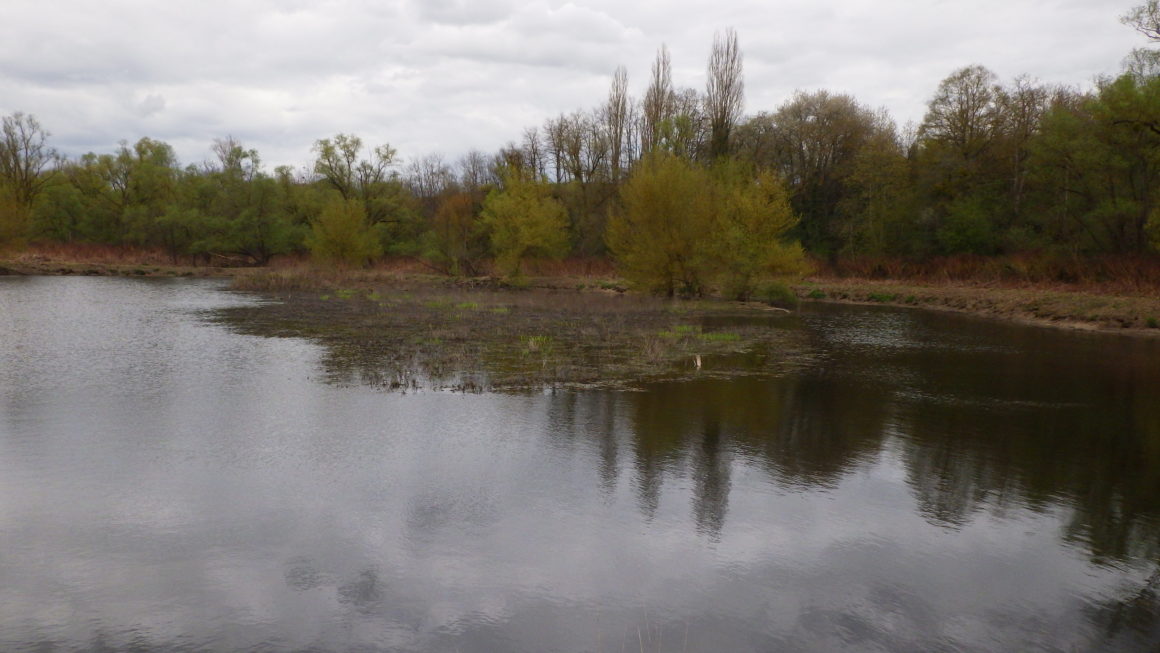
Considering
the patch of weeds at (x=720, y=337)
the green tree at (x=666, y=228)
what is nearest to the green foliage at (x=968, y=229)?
the green tree at (x=666, y=228)

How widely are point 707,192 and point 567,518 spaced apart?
1076 inches

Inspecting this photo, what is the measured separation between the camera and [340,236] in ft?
159

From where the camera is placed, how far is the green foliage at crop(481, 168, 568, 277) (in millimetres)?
41875

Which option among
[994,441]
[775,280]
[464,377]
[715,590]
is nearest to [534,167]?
[775,280]

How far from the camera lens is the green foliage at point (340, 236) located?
158 feet

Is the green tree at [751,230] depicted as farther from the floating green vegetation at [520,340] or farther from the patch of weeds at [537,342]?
the patch of weeds at [537,342]

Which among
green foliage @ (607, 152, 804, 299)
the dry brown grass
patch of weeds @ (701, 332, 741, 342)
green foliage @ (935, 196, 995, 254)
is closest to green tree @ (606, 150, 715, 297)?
green foliage @ (607, 152, 804, 299)

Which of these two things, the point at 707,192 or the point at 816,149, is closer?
the point at 707,192

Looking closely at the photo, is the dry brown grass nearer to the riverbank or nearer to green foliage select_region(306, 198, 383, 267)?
the riverbank

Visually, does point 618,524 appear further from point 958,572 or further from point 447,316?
point 447,316

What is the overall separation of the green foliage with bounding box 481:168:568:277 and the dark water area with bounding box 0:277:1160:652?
29544mm

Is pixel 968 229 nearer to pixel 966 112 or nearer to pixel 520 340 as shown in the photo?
pixel 966 112

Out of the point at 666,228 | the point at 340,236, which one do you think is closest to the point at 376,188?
the point at 340,236

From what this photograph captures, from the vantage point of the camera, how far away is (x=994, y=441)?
32.3ft
